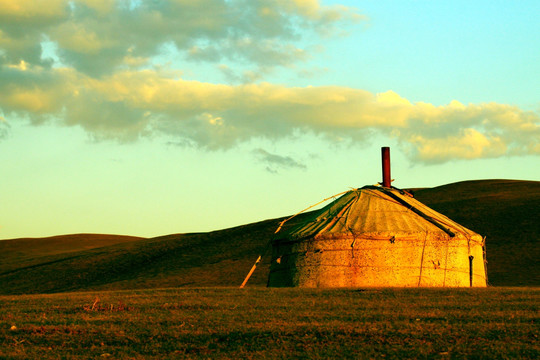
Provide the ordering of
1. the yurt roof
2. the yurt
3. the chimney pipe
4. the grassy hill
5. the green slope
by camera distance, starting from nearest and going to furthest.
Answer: the yurt < the yurt roof < the chimney pipe < the green slope < the grassy hill

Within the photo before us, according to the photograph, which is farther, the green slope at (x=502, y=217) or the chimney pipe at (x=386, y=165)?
the green slope at (x=502, y=217)

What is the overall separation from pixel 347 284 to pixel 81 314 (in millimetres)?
8011

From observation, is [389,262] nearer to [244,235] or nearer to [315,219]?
[315,219]

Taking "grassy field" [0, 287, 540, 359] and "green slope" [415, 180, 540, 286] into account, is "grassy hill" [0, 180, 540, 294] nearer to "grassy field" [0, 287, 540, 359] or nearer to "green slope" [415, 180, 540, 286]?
"green slope" [415, 180, 540, 286]

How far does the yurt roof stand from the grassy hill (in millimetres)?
13265

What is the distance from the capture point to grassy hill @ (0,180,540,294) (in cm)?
3944

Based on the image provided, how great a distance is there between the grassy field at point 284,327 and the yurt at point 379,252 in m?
3.42

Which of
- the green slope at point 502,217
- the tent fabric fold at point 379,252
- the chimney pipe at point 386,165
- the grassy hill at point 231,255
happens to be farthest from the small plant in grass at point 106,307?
the green slope at point 502,217

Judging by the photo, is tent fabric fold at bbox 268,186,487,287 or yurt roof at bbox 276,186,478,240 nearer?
tent fabric fold at bbox 268,186,487,287

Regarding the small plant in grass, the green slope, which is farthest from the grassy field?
the green slope

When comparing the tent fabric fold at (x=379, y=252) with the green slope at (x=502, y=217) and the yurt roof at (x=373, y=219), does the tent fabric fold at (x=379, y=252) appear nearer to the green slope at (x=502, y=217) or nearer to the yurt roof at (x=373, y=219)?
the yurt roof at (x=373, y=219)

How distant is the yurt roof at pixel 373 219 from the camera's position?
1889 cm

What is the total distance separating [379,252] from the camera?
18562 mm

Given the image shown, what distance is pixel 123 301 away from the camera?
1491 centimetres
